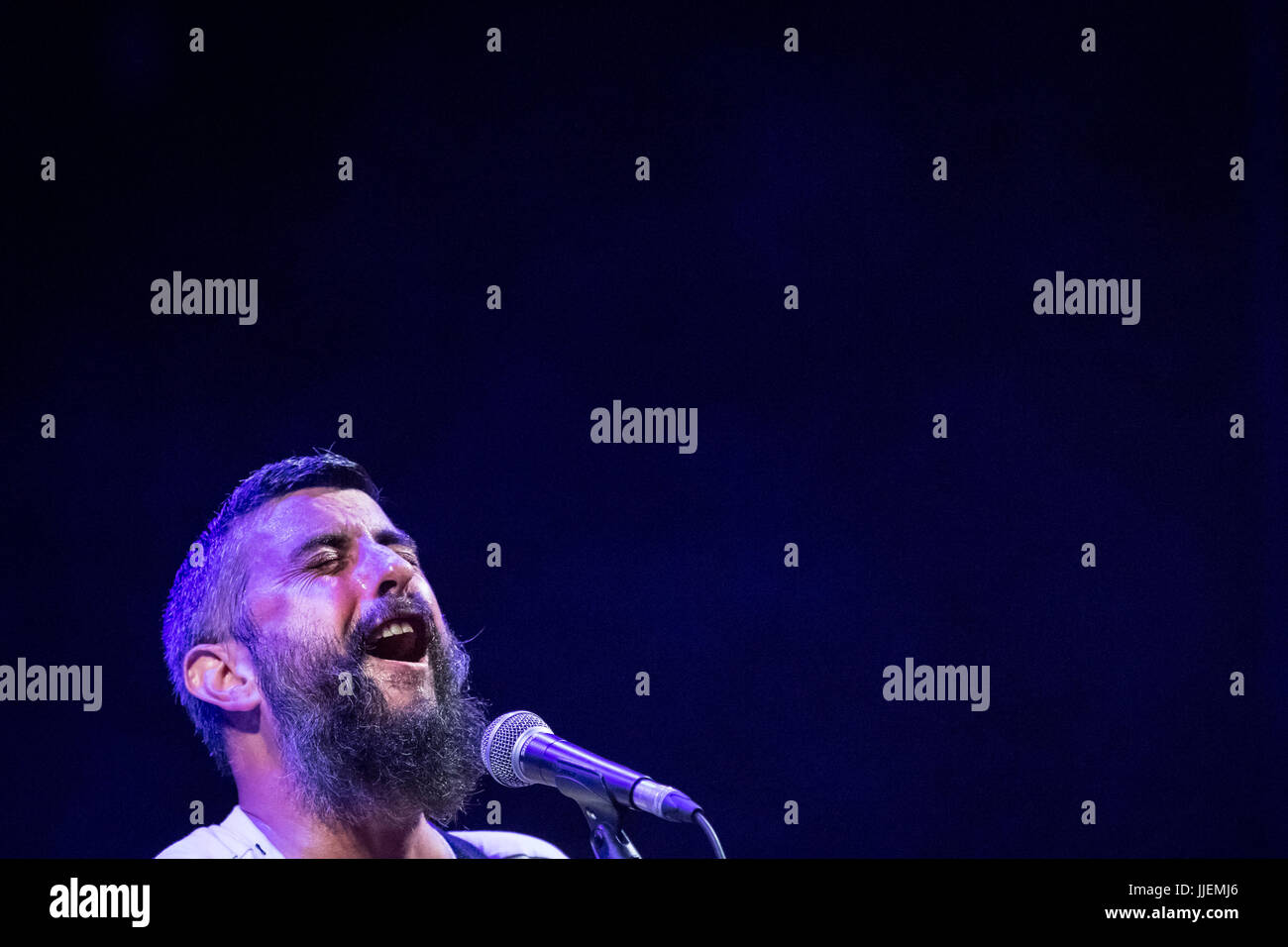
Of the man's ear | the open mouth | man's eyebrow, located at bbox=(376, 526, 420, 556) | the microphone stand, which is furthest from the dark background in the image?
the microphone stand

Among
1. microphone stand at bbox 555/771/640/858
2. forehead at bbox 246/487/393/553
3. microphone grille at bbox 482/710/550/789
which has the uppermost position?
forehead at bbox 246/487/393/553

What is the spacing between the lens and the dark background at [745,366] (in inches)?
119

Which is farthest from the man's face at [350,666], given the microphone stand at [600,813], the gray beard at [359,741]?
the microphone stand at [600,813]

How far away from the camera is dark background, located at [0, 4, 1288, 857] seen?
3.02 meters

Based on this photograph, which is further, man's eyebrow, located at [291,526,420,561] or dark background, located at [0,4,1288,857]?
dark background, located at [0,4,1288,857]

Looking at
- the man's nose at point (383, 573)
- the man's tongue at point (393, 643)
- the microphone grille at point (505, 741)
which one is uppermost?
the man's nose at point (383, 573)

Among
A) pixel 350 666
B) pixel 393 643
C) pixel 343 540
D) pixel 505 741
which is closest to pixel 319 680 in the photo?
pixel 350 666

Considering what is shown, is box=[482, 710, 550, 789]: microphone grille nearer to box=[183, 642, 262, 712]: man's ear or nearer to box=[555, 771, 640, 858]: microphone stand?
box=[555, 771, 640, 858]: microphone stand

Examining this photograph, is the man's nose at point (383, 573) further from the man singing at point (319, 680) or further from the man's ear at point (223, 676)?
the man's ear at point (223, 676)

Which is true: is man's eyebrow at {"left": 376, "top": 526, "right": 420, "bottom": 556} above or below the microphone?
above

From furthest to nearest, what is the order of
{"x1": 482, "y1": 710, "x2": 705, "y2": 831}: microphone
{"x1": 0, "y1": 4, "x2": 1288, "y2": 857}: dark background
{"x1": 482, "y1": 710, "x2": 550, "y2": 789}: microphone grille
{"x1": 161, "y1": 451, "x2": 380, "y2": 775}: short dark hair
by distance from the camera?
{"x1": 0, "y1": 4, "x2": 1288, "y2": 857}: dark background → {"x1": 161, "y1": 451, "x2": 380, "y2": 775}: short dark hair → {"x1": 482, "y1": 710, "x2": 550, "y2": 789}: microphone grille → {"x1": 482, "y1": 710, "x2": 705, "y2": 831}: microphone

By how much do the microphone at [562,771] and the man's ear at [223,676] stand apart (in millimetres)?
533

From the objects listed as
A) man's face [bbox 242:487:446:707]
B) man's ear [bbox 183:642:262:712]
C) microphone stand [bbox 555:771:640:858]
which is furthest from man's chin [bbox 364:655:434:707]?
microphone stand [bbox 555:771:640:858]

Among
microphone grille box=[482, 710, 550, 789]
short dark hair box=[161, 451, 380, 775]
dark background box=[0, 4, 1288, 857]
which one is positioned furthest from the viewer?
dark background box=[0, 4, 1288, 857]
